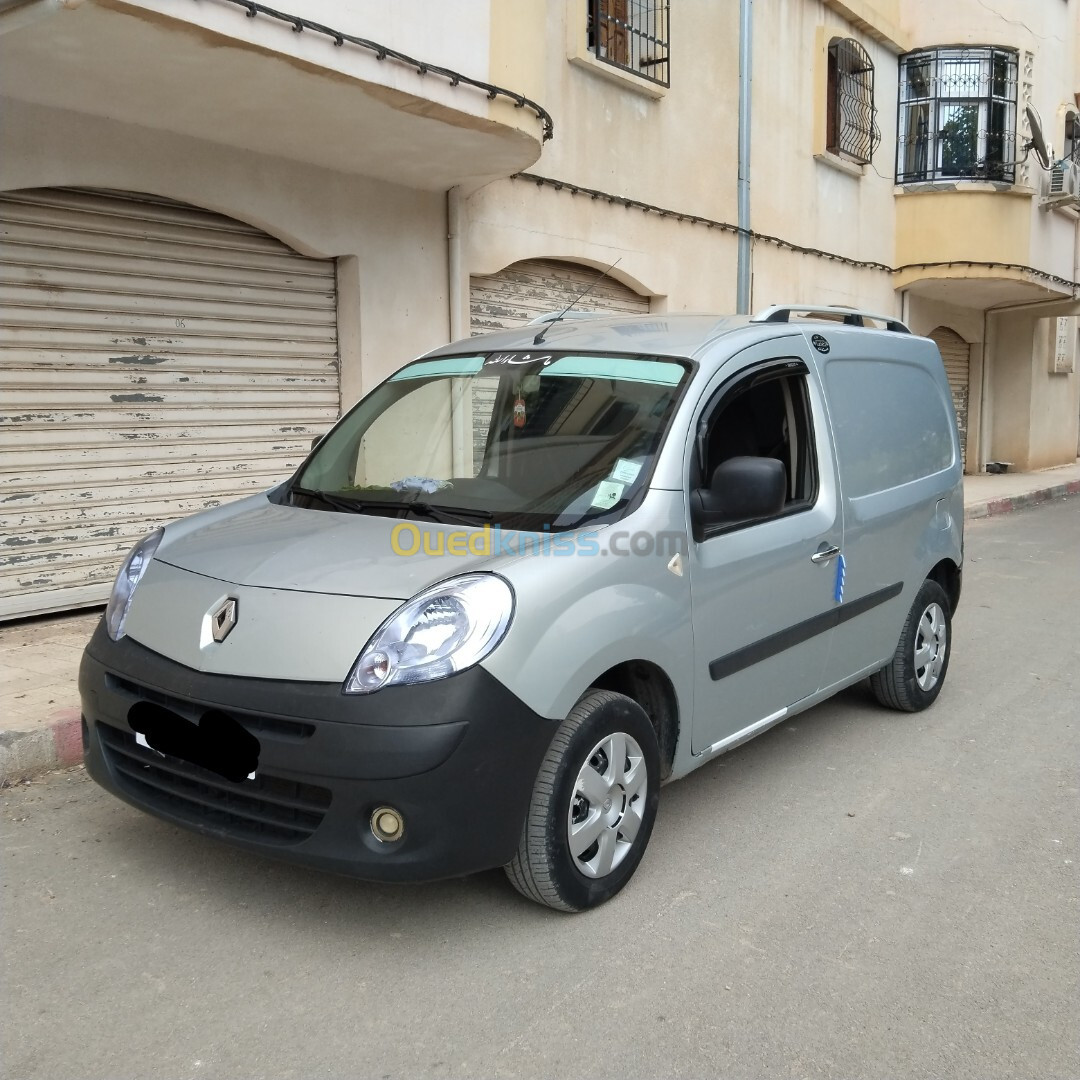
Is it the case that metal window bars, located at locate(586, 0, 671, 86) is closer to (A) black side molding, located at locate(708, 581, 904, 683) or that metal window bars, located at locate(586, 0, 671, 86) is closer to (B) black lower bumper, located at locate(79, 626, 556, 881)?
(A) black side molding, located at locate(708, 581, 904, 683)

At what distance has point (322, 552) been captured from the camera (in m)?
3.15

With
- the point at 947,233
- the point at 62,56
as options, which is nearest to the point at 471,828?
the point at 62,56

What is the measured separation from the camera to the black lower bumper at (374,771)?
2.70 meters

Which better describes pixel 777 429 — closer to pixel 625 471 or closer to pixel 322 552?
pixel 625 471

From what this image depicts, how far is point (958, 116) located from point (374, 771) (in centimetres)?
1609

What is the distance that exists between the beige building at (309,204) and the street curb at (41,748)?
7.20ft

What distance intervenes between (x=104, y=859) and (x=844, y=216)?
44.6 ft

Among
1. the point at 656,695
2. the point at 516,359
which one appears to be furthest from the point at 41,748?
the point at 656,695

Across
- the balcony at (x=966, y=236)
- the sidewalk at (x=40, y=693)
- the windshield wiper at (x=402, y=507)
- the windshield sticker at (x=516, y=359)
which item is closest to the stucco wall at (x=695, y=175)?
the balcony at (x=966, y=236)

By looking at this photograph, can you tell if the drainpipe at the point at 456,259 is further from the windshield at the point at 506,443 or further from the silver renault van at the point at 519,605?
the windshield at the point at 506,443

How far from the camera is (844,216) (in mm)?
14602

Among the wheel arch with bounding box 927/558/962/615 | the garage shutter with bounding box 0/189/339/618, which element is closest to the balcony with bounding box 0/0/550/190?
the garage shutter with bounding box 0/189/339/618

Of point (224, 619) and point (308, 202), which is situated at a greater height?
point (308, 202)

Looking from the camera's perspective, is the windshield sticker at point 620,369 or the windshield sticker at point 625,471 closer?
the windshield sticker at point 625,471
